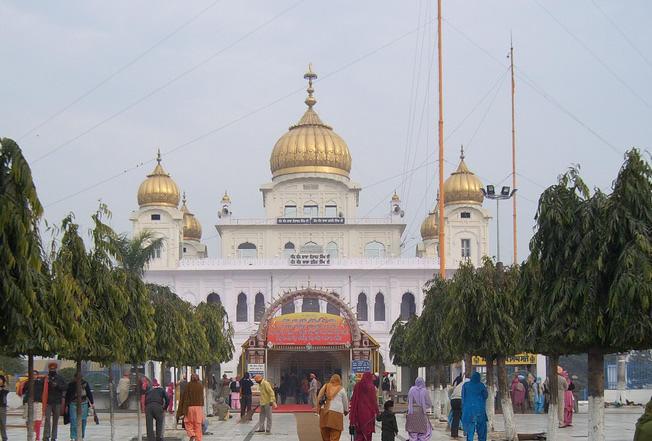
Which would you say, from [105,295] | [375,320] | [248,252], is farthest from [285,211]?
[105,295]

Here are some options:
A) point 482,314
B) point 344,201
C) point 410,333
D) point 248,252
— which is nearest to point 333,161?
point 344,201

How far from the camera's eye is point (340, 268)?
207 ft

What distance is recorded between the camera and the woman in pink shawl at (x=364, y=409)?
16.6 m

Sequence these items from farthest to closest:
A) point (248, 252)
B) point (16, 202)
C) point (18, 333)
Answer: point (248, 252) → point (18, 333) → point (16, 202)

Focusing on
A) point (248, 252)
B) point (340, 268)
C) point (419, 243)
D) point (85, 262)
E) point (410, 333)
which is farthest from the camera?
point (419, 243)

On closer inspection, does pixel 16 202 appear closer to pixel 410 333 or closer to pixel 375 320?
pixel 410 333

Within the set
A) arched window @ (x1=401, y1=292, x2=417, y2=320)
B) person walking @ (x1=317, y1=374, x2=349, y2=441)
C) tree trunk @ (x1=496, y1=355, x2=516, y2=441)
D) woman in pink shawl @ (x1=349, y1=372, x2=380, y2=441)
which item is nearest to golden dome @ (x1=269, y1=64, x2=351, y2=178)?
arched window @ (x1=401, y1=292, x2=417, y2=320)

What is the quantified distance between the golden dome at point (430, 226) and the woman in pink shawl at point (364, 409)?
56965 mm

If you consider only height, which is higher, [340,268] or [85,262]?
[340,268]

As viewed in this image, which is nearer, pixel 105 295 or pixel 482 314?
pixel 105 295

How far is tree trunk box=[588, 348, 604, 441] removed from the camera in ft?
50.8

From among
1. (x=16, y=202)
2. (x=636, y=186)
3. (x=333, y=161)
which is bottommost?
(x=16, y=202)

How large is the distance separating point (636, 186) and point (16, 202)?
30.1 feet

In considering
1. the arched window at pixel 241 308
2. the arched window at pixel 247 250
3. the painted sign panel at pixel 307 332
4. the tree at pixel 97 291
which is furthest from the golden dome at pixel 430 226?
the tree at pixel 97 291
